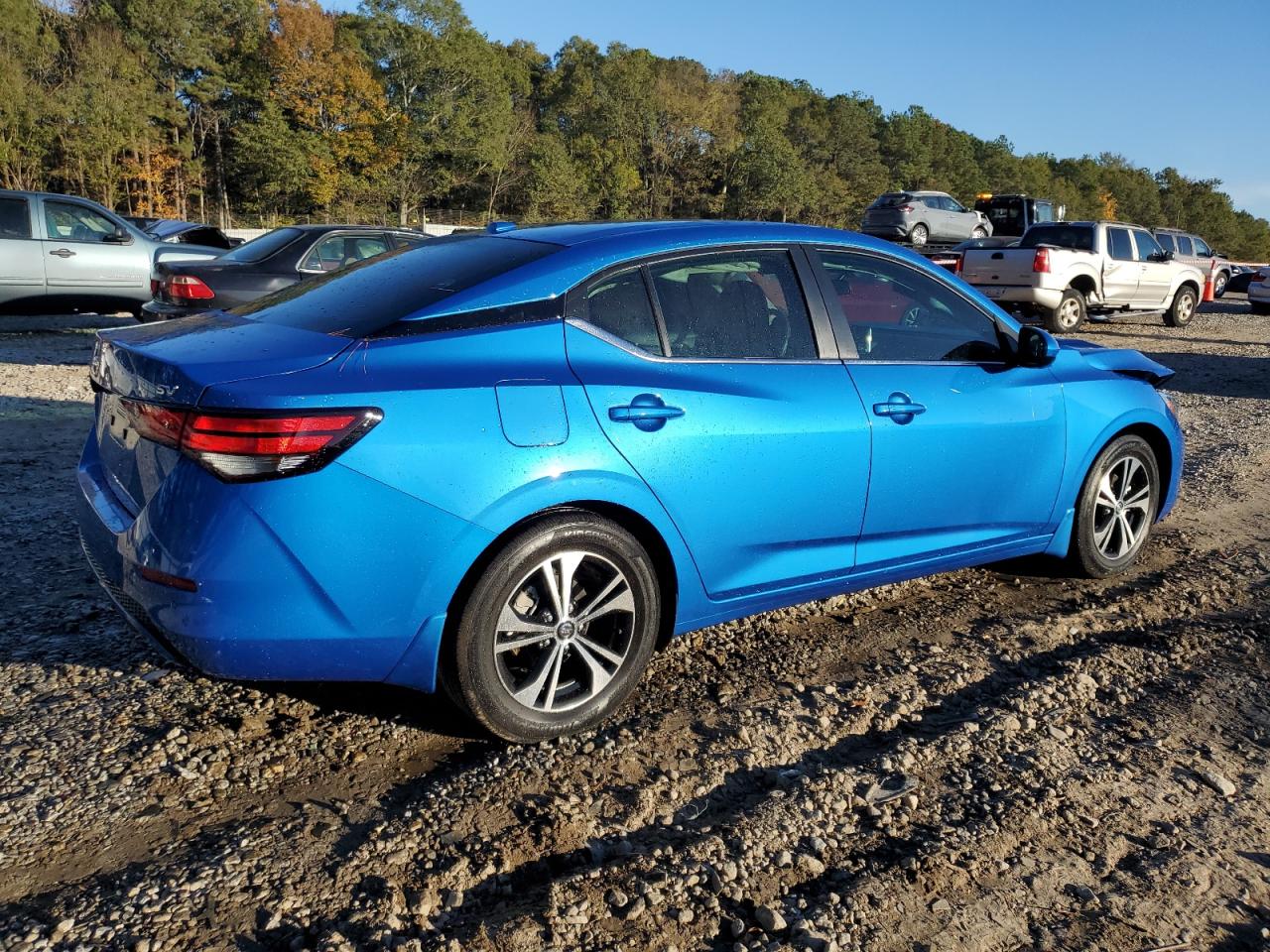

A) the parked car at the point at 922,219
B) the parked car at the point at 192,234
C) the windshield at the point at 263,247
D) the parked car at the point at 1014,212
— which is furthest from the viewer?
the parked car at the point at 1014,212

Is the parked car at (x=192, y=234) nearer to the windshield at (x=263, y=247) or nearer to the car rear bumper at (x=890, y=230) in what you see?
the windshield at (x=263, y=247)

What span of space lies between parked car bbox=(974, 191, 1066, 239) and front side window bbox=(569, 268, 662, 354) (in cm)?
3026

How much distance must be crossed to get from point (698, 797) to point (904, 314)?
2201 millimetres

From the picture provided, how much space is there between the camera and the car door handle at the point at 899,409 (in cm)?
371

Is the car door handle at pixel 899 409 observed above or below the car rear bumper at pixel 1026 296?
above

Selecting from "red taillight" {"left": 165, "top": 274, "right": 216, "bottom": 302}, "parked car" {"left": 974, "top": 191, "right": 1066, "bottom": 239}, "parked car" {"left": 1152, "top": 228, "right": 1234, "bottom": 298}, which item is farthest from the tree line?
"red taillight" {"left": 165, "top": 274, "right": 216, "bottom": 302}

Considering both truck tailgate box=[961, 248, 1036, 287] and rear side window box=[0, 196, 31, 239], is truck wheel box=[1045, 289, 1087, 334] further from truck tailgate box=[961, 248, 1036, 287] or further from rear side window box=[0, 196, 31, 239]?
rear side window box=[0, 196, 31, 239]

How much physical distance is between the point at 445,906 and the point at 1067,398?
333 centimetres

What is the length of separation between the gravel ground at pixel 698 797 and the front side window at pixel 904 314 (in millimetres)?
1106

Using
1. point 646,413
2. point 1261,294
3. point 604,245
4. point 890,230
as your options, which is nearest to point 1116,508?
point 646,413

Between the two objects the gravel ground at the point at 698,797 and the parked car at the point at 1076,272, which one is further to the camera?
the parked car at the point at 1076,272

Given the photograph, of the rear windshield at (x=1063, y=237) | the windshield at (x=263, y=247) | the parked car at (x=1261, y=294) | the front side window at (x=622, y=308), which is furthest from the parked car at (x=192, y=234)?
the parked car at (x=1261, y=294)

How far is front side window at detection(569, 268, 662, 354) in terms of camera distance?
10.6ft

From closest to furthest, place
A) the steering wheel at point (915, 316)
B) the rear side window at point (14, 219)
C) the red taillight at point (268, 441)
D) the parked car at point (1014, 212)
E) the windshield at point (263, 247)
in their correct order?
the red taillight at point (268, 441)
the steering wheel at point (915, 316)
the windshield at point (263, 247)
the rear side window at point (14, 219)
the parked car at point (1014, 212)
